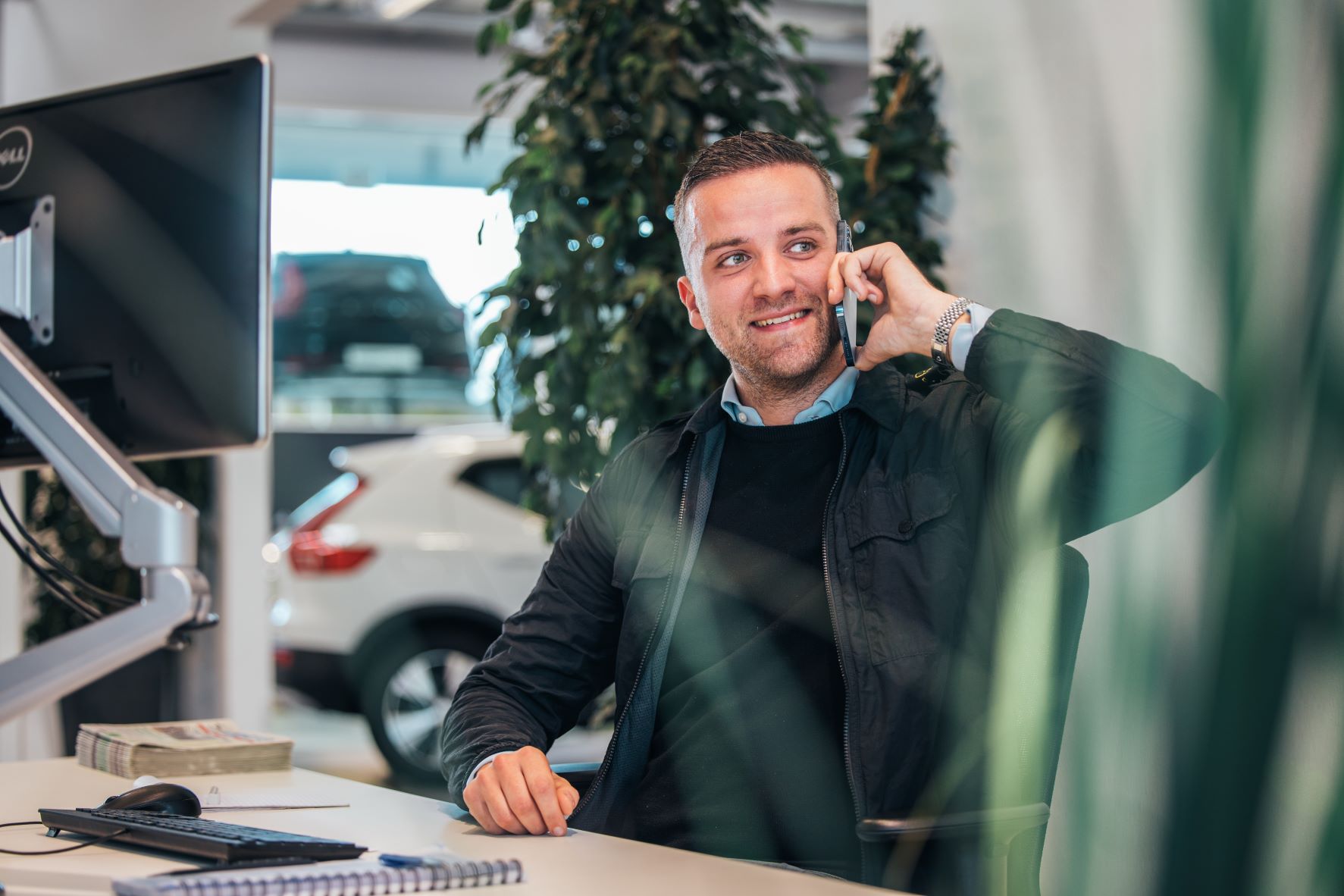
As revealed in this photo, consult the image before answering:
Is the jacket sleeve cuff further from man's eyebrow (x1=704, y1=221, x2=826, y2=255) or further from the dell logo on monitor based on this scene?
the dell logo on monitor

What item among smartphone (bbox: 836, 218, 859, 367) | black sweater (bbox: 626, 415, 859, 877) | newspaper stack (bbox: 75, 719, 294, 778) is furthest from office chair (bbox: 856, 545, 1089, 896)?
newspaper stack (bbox: 75, 719, 294, 778)

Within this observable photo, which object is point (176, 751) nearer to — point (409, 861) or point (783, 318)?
point (409, 861)

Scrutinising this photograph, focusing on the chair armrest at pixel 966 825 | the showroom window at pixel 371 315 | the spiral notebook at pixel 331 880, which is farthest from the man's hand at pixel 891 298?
the showroom window at pixel 371 315

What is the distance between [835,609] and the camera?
153cm

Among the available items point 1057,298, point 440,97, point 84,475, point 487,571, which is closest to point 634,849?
point 84,475

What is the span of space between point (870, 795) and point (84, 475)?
916 millimetres

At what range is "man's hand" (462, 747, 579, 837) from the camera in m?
1.27

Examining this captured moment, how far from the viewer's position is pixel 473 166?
9.37 m

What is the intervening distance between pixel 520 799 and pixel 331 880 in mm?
321

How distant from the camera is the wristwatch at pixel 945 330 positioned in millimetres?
1516

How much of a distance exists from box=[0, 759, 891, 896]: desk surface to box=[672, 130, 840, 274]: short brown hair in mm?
888

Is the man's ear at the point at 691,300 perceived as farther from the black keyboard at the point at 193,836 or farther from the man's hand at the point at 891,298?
the black keyboard at the point at 193,836

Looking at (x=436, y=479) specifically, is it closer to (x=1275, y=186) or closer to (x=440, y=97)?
(x=440, y=97)

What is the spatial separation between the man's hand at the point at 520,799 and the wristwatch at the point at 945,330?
0.64m
